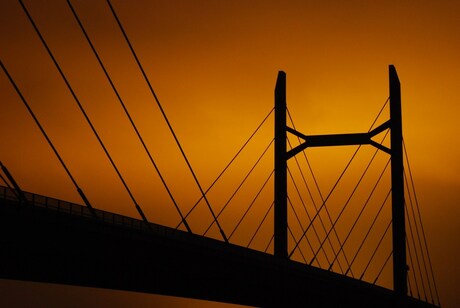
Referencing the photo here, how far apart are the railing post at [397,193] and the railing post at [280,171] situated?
3555 mm

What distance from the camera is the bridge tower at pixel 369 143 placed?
3928 cm

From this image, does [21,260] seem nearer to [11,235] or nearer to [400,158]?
[11,235]

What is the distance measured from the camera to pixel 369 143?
40312 mm

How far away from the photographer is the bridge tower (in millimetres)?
39281

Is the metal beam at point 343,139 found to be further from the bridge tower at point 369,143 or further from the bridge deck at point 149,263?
the bridge deck at point 149,263

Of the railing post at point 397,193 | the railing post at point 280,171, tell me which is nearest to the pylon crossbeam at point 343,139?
the railing post at point 397,193

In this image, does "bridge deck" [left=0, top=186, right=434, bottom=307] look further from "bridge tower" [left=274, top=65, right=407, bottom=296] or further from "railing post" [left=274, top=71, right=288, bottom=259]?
"railing post" [left=274, top=71, right=288, bottom=259]

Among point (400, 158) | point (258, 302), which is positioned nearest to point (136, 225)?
point (258, 302)

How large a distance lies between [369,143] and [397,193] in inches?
74.5

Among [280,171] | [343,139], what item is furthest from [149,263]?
[343,139]

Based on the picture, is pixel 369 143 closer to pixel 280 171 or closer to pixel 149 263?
pixel 280 171

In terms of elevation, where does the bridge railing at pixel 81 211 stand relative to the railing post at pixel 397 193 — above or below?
below

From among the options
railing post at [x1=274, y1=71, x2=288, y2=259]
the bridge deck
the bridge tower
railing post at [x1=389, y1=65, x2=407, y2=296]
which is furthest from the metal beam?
the bridge deck

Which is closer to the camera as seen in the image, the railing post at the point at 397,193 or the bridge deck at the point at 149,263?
the bridge deck at the point at 149,263
